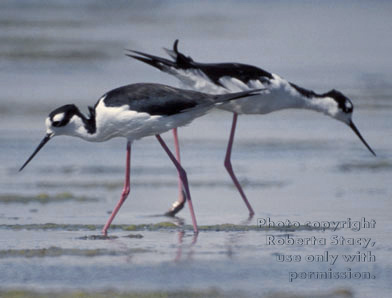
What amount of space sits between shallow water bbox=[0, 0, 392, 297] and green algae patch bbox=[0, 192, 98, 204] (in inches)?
0.6

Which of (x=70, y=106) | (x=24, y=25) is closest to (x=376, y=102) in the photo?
(x=70, y=106)

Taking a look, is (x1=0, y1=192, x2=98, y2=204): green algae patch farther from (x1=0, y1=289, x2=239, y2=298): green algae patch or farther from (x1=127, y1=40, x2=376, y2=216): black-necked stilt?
(x1=0, y1=289, x2=239, y2=298): green algae patch

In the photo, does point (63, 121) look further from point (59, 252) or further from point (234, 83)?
point (234, 83)

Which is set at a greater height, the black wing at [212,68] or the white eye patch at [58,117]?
the black wing at [212,68]

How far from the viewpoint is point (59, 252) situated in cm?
598

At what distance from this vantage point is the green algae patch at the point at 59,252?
592 cm

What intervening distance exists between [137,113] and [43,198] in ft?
4.61

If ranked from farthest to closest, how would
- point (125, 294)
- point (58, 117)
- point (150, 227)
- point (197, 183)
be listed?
point (197, 183)
point (58, 117)
point (150, 227)
point (125, 294)

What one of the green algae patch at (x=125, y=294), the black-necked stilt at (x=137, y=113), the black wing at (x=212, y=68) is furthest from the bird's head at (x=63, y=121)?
the green algae patch at (x=125, y=294)

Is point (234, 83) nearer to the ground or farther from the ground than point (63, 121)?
farther from the ground

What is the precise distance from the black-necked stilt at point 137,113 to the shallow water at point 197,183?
1.79ft

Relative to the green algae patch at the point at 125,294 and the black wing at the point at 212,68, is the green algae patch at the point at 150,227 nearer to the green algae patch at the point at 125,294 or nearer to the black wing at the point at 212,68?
the black wing at the point at 212,68

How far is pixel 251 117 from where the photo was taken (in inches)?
482

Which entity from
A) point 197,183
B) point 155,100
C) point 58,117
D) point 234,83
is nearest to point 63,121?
point 58,117
